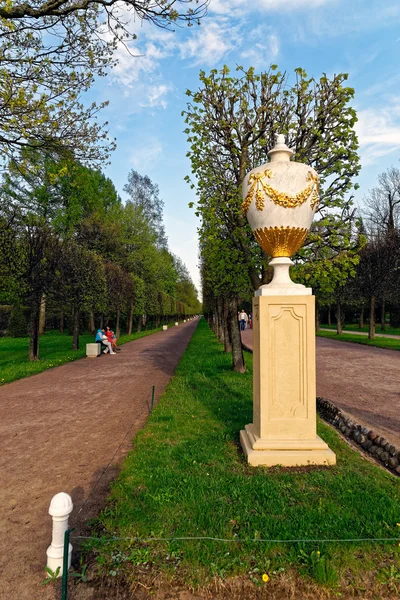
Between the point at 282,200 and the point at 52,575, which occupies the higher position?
the point at 282,200

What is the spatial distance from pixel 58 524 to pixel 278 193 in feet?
13.1

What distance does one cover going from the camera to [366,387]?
930cm

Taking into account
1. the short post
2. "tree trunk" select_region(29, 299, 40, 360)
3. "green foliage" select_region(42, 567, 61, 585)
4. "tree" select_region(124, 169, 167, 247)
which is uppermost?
"tree" select_region(124, 169, 167, 247)

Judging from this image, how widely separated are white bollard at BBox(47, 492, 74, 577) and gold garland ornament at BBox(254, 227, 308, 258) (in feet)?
11.6

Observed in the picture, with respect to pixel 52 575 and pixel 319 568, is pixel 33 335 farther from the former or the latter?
pixel 319 568

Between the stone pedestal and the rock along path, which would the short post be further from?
the stone pedestal

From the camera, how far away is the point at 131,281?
93.7ft

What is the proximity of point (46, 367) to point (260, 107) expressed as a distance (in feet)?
37.3

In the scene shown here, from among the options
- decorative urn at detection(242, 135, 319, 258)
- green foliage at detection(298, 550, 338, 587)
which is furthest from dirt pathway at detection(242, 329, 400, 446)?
decorative urn at detection(242, 135, 319, 258)

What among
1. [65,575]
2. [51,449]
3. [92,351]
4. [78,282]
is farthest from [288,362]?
[78,282]

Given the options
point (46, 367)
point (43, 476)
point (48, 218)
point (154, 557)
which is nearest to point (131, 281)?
point (48, 218)

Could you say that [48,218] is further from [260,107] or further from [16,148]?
[260,107]

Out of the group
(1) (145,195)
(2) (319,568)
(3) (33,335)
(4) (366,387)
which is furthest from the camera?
(1) (145,195)

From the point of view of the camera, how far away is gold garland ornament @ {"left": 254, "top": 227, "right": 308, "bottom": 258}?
14.7 ft
